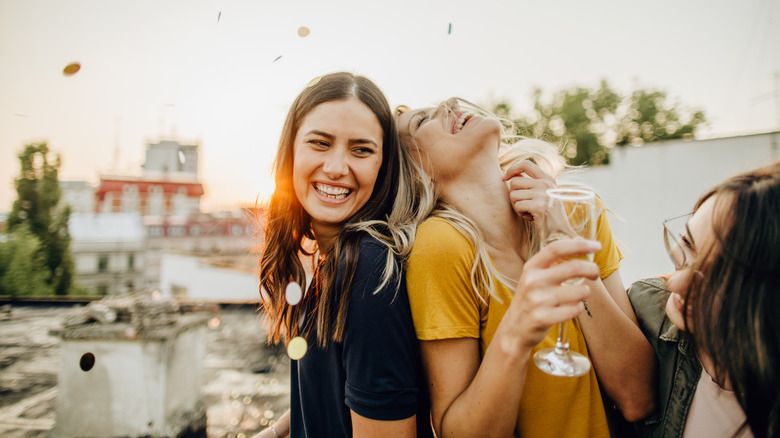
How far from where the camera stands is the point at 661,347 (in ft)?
5.33

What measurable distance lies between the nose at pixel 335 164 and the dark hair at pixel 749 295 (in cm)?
142

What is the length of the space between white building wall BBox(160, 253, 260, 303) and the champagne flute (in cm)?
2250

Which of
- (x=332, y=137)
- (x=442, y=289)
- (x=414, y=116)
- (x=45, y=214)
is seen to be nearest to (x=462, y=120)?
(x=414, y=116)

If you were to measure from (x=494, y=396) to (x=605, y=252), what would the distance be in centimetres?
95

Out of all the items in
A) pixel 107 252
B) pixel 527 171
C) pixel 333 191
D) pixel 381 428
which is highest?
pixel 527 171

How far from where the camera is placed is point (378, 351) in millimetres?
1361

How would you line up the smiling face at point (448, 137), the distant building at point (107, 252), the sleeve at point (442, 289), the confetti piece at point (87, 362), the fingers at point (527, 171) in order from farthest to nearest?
the distant building at point (107, 252) → the confetti piece at point (87, 362) → the smiling face at point (448, 137) → the fingers at point (527, 171) → the sleeve at point (442, 289)

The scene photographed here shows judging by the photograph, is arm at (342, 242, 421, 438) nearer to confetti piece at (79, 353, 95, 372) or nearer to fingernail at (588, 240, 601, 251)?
fingernail at (588, 240, 601, 251)

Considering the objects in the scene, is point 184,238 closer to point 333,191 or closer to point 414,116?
point 414,116

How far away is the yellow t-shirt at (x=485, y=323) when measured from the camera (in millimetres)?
1495

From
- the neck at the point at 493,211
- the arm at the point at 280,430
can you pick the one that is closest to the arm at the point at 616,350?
the neck at the point at 493,211

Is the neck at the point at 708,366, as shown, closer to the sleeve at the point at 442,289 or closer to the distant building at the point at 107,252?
the sleeve at the point at 442,289

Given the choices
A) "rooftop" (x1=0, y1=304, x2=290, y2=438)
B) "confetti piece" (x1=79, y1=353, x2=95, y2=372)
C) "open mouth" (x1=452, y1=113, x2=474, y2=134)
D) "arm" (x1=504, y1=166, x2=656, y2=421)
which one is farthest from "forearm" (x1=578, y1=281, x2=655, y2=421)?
"rooftop" (x1=0, y1=304, x2=290, y2=438)

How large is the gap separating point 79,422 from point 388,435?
4.20 meters
